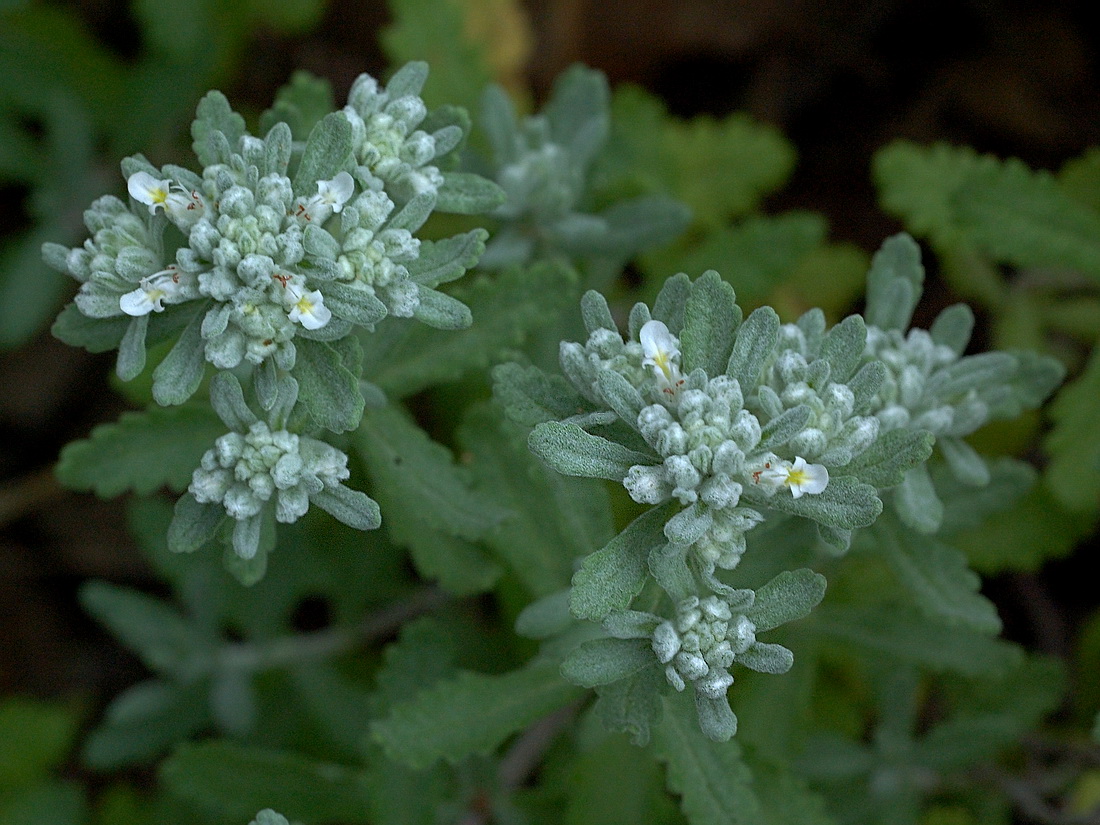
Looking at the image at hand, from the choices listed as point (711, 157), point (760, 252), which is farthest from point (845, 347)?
point (711, 157)

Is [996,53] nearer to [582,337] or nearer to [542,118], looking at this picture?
[542,118]

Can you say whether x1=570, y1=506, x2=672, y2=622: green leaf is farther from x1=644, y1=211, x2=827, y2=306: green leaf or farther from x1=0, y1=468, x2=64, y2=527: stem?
x1=0, y1=468, x2=64, y2=527: stem

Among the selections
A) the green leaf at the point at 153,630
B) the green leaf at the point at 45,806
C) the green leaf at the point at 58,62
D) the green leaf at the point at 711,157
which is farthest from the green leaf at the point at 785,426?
the green leaf at the point at 58,62

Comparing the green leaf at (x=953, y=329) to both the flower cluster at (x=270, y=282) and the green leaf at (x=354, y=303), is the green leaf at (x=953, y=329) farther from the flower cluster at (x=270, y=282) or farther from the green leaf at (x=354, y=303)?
the green leaf at (x=354, y=303)

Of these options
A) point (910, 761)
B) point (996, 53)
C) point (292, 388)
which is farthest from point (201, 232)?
point (996, 53)

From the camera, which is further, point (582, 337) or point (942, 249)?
point (942, 249)
